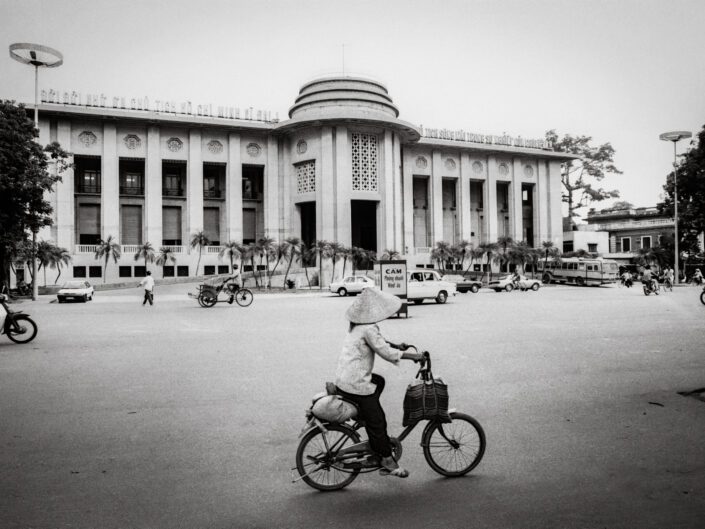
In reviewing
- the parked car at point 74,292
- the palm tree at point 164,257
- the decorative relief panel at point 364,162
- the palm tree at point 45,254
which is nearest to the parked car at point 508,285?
the decorative relief panel at point 364,162

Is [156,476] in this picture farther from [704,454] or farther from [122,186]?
[122,186]

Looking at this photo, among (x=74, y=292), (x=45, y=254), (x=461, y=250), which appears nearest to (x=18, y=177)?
(x=74, y=292)

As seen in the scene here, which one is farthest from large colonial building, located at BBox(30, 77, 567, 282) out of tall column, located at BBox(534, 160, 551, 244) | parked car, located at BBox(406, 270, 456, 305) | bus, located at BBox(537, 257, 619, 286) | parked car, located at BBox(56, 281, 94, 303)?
parked car, located at BBox(406, 270, 456, 305)

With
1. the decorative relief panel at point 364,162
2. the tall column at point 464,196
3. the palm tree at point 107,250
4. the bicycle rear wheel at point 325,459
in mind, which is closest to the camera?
the bicycle rear wheel at point 325,459

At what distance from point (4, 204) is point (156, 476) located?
2587cm

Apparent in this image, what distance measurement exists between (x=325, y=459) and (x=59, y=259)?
157 feet

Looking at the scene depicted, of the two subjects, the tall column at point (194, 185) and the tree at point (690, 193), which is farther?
the tall column at point (194, 185)

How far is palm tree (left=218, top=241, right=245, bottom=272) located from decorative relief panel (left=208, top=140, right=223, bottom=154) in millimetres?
9281

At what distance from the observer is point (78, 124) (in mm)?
49469

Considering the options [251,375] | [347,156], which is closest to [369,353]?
[251,375]

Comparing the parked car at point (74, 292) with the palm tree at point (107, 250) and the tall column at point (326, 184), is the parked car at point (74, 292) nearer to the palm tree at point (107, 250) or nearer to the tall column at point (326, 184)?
the palm tree at point (107, 250)

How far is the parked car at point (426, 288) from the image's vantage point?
24.1 m

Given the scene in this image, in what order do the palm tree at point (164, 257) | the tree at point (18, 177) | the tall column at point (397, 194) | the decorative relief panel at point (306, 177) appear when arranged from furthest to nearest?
the tall column at point (397, 194) → the decorative relief panel at point (306, 177) → the palm tree at point (164, 257) → the tree at point (18, 177)

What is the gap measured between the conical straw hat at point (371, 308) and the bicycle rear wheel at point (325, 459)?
0.83 m
